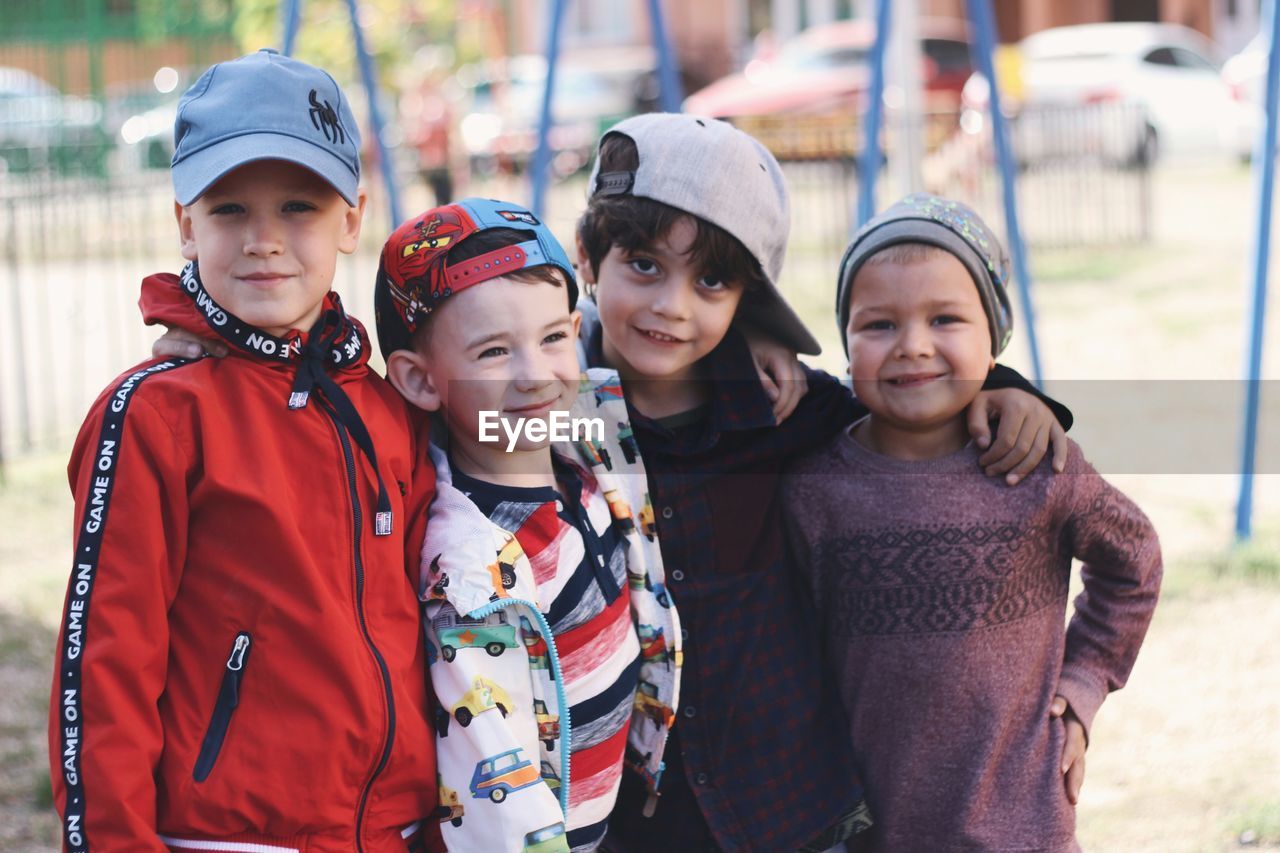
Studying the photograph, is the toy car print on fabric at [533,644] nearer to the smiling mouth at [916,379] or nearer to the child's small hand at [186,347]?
the child's small hand at [186,347]

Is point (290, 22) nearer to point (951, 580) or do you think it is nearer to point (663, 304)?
point (663, 304)

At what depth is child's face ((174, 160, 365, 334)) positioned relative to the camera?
1891 millimetres

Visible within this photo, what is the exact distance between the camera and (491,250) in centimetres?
203

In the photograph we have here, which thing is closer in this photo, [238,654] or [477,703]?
[238,654]

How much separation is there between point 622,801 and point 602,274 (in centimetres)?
82

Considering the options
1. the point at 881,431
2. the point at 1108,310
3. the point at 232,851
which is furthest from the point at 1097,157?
the point at 232,851

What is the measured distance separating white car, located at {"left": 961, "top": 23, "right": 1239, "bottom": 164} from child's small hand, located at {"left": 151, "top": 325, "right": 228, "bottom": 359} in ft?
44.7

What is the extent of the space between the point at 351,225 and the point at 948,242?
904 millimetres

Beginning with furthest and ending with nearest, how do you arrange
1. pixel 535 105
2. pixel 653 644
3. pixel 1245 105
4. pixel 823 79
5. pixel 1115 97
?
pixel 823 79, pixel 1115 97, pixel 535 105, pixel 1245 105, pixel 653 644

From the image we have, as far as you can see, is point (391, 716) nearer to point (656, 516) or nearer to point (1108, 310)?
point (656, 516)

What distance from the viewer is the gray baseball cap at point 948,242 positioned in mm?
2281

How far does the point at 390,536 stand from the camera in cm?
192

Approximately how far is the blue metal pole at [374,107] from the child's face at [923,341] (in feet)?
10.8

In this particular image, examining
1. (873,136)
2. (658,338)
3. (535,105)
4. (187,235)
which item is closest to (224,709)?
(187,235)
